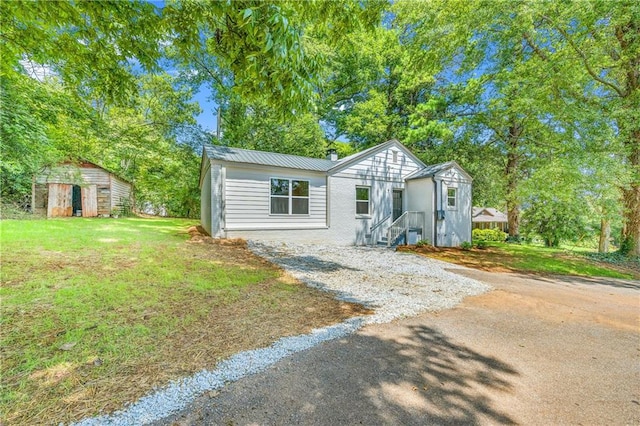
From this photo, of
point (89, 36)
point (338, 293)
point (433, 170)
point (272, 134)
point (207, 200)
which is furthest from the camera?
point (272, 134)

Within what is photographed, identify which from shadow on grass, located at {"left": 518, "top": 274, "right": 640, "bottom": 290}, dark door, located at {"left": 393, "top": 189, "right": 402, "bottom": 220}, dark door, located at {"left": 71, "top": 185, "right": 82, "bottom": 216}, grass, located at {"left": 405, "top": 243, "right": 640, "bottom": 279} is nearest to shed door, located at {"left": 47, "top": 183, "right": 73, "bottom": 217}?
dark door, located at {"left": 71, "top": 185, "right": 82, "bottom": 216}

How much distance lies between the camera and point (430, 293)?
5363 millimetres

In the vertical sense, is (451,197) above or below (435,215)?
above

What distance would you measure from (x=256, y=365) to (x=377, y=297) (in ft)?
9.52

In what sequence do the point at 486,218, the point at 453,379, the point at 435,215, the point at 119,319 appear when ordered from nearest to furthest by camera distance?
the point at 453,379 → the point at 119,319 → the point at 435,215 → the point at 486,218

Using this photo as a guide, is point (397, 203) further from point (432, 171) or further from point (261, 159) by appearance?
point (261, 159)

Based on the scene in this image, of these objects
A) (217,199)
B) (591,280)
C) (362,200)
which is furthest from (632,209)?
(217,199)

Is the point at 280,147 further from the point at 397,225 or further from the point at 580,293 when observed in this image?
the point at 580,293

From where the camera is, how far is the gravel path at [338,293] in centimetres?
204

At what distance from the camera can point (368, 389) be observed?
2307 millimetres

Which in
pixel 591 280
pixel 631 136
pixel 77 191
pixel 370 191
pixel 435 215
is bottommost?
pixel 591 280

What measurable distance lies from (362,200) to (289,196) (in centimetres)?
365

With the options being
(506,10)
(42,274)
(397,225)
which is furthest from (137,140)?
(506,10)

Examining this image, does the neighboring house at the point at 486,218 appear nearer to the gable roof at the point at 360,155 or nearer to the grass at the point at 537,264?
the grass at the point at 537,264
